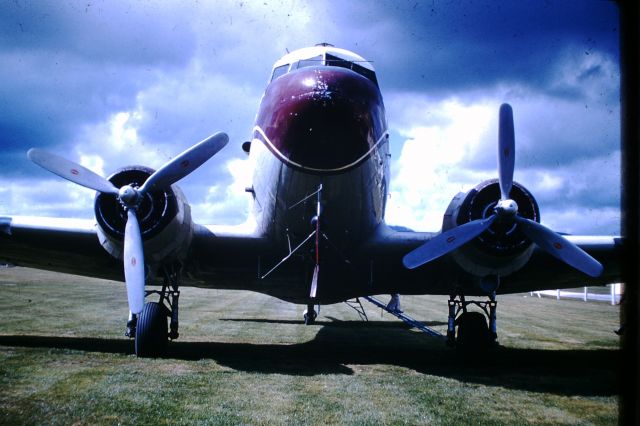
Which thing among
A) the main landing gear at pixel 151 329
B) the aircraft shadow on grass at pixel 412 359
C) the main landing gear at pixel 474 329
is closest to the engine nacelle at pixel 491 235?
the main landing gear at pixel 474 329

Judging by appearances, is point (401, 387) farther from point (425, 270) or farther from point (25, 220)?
point (25, 220)

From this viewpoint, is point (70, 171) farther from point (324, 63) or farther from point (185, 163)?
point (324, 63)

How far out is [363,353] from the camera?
1120 cm

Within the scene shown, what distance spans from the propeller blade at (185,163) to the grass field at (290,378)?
3252 millimetres

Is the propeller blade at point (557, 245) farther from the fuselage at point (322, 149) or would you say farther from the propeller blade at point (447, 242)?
the fuselage at point (322, 149)

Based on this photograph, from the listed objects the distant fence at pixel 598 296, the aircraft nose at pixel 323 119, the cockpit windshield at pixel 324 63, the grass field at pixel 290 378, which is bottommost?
the distant fence at pixel 598 296

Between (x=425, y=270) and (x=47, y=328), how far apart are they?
9.92 m

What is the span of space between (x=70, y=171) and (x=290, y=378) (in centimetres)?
570

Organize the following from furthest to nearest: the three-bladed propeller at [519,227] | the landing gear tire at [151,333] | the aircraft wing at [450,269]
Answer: the aircraft wing at [450,269]
the landing gear tire at [151,333]
the three-bladed propeller at [519,227]

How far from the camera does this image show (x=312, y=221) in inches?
371

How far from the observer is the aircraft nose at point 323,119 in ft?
26.3

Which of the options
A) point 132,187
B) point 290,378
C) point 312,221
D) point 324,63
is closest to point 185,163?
point 132,187

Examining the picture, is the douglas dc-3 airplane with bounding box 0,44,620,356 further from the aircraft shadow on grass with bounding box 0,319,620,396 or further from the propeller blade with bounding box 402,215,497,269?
the aircraft shadow on grass with bounding box 0,319,620,396

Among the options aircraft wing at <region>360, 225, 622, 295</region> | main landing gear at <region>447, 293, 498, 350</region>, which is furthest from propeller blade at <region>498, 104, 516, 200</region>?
main landing gear at <region>447, 293, 498, 350</region>
